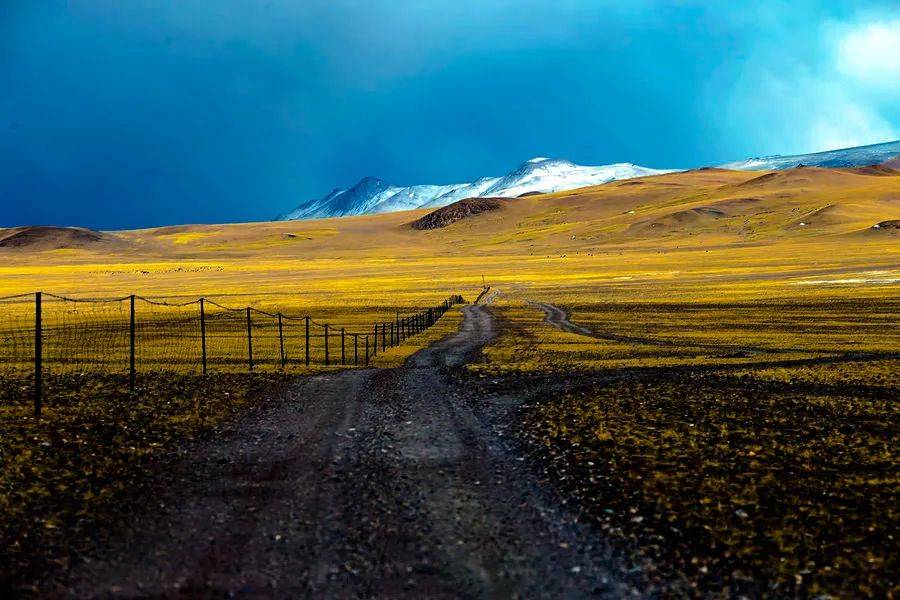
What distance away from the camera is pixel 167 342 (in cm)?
4719

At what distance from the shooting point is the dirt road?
1031 cm

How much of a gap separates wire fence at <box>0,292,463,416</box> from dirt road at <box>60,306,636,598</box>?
8.10 meters

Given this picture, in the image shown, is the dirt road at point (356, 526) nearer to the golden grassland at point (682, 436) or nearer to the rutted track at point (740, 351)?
the golden grassland at point (682, 436)

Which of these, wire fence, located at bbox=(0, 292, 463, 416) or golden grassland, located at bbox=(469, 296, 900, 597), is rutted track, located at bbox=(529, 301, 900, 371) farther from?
wire fence, located at bbox=(0, 292, 463, 416)

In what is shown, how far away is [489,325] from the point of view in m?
60.3

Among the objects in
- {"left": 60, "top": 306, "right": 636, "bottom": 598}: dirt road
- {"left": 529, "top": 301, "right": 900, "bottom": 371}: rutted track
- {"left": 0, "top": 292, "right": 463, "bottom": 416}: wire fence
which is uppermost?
{"left": 0, "top": 292, "right": 463, "bottom": 416}: wire fence

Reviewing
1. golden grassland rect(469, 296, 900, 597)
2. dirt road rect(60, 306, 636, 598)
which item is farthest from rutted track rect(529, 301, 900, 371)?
dirt road rect(60, 306, 636, 598)

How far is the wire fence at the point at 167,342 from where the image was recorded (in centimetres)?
3281

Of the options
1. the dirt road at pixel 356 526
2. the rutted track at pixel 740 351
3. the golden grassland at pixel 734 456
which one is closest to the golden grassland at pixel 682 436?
the golden grassland at pixel 734 456

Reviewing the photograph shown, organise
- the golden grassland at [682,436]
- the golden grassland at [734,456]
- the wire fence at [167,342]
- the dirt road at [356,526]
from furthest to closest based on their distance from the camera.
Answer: the wire fence at [167,342], the golden grassland at [682,436], the golden grassland at [734,456], the dirt road at [356,526]

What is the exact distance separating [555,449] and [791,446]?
5384 millimetres

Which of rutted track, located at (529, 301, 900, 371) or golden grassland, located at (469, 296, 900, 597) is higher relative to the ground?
rutted track, located at (529, 301, 900, 371)

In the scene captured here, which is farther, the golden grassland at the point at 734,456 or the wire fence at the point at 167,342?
the wire fence at the point at 167,342

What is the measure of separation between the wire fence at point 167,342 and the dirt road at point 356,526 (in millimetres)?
8101
